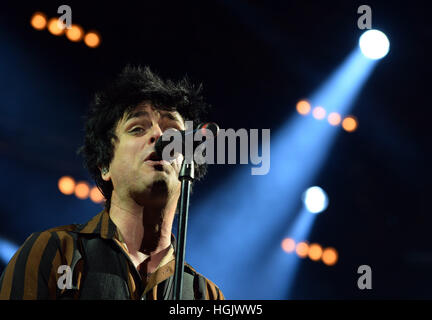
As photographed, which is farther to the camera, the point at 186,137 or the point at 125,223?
the point at 125,223

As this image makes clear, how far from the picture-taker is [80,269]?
226cm

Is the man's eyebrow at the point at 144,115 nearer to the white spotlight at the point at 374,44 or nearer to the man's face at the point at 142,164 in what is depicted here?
the man's face at the point at 142,164

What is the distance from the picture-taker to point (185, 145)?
6.93 ft

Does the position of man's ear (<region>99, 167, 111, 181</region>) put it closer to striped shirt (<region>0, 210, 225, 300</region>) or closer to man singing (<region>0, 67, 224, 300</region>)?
man singing (<region>0, 67, 224, 300</region>)

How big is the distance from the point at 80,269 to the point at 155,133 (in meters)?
0.99

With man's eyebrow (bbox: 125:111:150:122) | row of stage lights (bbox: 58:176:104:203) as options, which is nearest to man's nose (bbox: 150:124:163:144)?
man's eyebrow (bbox: 125:111:150:122)

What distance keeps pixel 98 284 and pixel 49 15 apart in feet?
13.1

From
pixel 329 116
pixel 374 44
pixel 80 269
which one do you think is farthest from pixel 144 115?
pixel 329 116

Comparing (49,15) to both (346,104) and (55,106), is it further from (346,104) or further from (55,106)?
(346,104)

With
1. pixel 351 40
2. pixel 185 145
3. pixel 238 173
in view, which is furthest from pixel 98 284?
pixel 351 40

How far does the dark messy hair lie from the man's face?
0.40 ft

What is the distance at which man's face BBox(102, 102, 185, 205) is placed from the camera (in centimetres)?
267

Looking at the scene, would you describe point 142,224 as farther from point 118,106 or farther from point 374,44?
point 374,44

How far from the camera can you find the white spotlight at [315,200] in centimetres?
669
